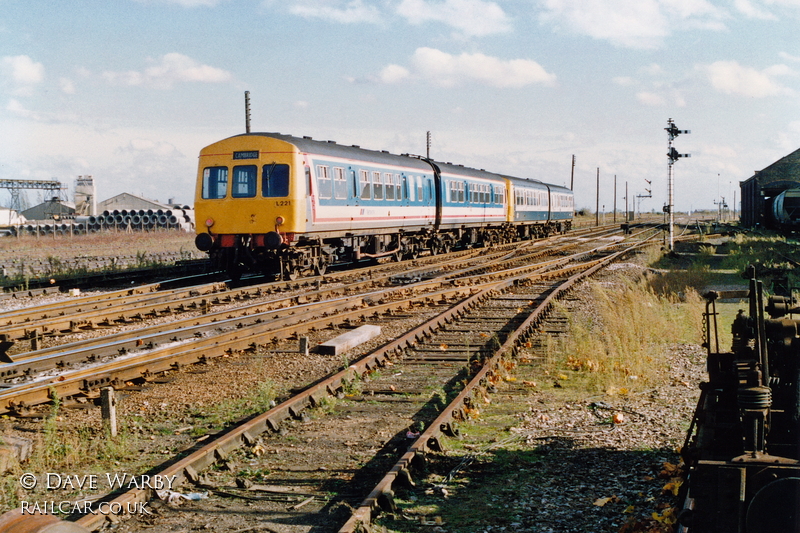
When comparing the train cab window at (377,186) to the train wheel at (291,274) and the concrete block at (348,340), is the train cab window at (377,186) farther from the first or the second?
the concrete block at (348,340)

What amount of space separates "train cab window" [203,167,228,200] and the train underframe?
1174mm

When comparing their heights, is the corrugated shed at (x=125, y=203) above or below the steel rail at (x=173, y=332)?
above

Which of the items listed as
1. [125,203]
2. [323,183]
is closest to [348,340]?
[323,183]

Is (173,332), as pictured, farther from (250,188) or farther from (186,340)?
(250,188)

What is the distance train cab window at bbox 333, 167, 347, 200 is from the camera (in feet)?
61.5

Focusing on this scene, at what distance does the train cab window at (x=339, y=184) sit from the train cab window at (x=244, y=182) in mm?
2292

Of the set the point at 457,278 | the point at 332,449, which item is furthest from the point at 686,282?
the point at 332,449

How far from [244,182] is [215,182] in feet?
2.75

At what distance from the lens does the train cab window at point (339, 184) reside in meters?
18.8

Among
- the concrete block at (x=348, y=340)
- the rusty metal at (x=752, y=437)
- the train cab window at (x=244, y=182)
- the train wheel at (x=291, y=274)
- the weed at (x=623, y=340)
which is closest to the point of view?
the rusty metal at (x=752, y=437)

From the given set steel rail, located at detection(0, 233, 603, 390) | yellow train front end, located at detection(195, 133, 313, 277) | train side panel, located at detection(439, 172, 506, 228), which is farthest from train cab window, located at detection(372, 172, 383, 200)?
train side panel, located at detection(439, 172, 506, 228)

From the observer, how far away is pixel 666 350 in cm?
991

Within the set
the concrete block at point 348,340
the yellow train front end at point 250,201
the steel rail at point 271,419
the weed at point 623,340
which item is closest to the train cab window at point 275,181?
the yellow train front end at point 250,201

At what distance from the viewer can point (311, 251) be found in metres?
18.5
